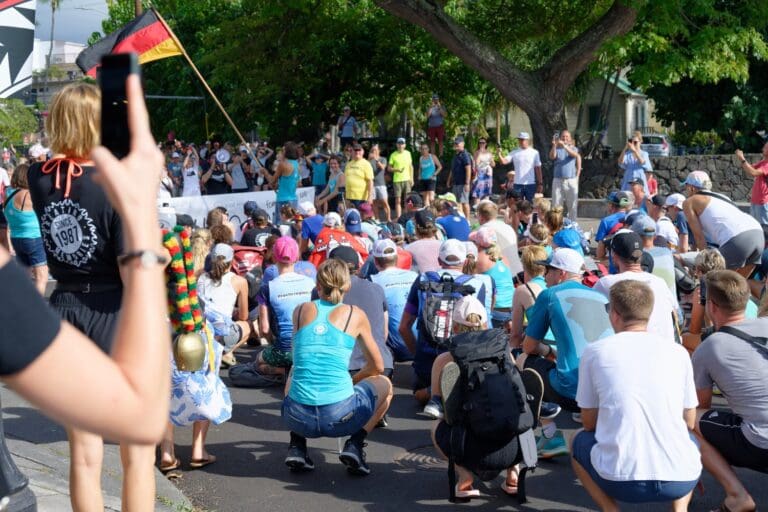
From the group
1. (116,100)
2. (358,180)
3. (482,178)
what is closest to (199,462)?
(116,100)

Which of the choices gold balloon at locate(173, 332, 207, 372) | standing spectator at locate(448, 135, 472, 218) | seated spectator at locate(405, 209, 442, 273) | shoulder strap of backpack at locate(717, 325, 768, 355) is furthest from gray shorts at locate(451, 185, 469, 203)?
gold balloon at locate(173, 332, 207, 372)

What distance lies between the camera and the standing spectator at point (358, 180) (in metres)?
18.8

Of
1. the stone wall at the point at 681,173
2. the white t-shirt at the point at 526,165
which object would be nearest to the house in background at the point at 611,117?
the stone wall at the point at 681,173

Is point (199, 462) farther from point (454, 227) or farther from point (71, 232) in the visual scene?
point (454, 227)

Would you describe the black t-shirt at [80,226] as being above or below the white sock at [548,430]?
above

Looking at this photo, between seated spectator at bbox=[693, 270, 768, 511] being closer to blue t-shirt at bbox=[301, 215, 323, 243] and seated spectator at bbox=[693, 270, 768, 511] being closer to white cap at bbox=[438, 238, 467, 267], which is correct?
white cap at bbox=[438, 238, 467, 267]

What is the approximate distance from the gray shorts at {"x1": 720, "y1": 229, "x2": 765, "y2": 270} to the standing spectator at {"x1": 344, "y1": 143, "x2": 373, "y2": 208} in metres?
10.00

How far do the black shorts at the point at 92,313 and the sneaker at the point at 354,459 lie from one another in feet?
8.40

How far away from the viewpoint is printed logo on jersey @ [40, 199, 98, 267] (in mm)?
3766

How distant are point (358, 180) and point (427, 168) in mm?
3429

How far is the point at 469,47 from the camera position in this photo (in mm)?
21781

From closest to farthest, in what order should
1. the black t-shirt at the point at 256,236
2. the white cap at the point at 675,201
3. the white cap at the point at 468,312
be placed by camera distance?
the white cap at the point at 468,312 < the black t-shirt at the point at 256,236 < the white cap at the point at 675,201

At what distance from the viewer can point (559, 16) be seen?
23.3 m

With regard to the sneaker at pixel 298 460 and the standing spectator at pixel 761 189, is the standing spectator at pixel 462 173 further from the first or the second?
the sneaker at pixel 298 460
